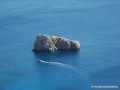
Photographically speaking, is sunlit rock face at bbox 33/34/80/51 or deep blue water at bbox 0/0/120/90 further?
sunlit rock face at bbox 33/34/80/51

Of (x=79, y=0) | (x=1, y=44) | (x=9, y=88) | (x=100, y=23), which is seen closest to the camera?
(x=9, y=88)

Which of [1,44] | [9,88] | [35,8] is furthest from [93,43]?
[35,8]

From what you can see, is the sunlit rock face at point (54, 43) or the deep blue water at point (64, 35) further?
the sunlit rock face at point (54, 43)

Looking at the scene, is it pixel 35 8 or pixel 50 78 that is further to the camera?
pixel 35 8

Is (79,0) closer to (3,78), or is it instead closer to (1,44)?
(1,44)
